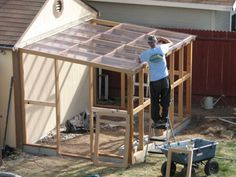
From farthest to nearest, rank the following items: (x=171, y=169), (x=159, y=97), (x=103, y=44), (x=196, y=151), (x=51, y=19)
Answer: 1. (x=51, y=19)
2. (x=103, y=44)
3. (x=159, y=97)
4. (x=171, y=169)
5. (x=196, y=151)

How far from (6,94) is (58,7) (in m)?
2.63

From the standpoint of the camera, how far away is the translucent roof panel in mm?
14852

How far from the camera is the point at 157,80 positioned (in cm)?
1447

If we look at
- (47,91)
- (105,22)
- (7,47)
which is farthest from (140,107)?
(105,22)

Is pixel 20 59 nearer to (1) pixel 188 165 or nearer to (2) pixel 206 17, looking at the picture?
(1) pixel 188 165

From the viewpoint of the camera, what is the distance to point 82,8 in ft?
58.5

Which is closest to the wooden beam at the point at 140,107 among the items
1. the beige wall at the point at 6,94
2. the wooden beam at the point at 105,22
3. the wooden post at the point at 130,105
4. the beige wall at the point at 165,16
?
the wooden post at the point at 130,105

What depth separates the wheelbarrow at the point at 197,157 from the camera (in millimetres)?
13500

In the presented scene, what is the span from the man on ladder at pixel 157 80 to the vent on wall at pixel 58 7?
2.93m

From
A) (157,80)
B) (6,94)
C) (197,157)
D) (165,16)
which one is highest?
(165,16)

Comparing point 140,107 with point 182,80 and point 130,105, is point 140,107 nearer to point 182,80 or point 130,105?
point 130,105

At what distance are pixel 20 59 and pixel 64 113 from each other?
8.90 ft

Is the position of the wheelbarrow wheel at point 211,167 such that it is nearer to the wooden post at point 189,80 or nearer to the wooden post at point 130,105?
the wooden post at point 130,105

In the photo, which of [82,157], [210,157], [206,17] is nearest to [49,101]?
[82,157]
